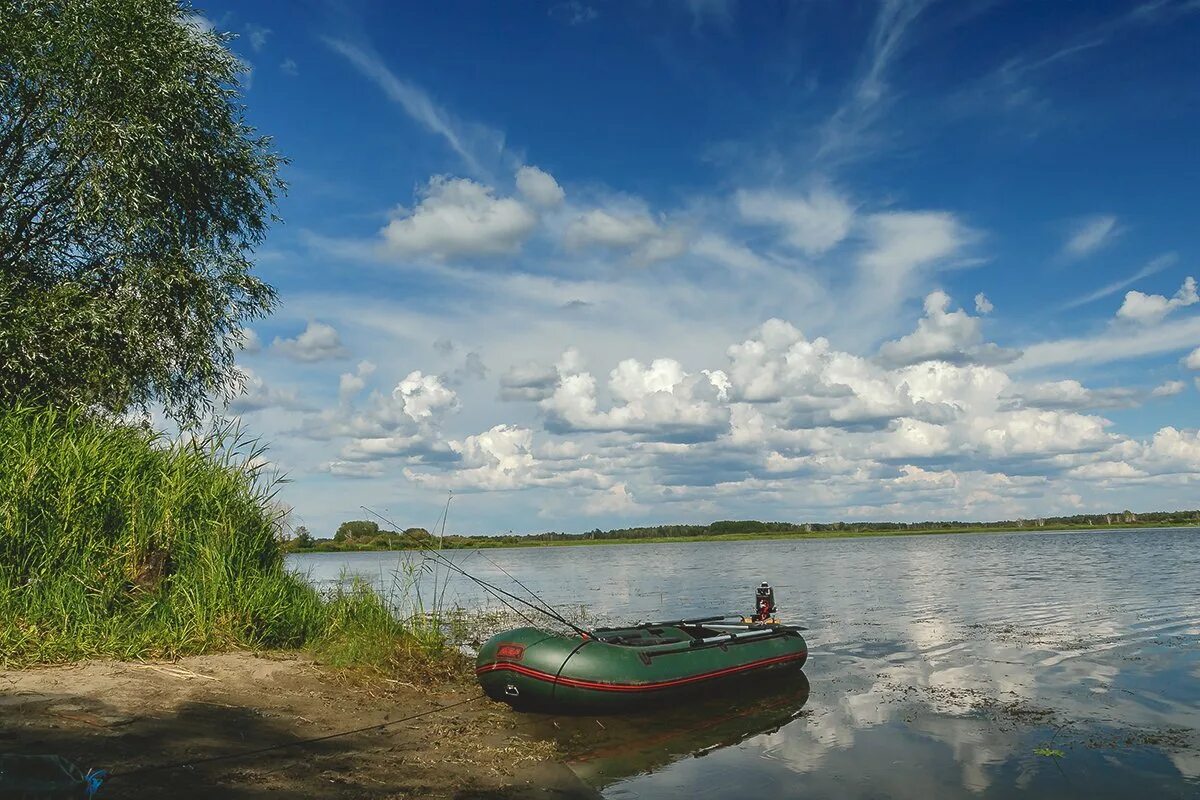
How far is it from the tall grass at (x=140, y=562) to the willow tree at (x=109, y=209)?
287cm

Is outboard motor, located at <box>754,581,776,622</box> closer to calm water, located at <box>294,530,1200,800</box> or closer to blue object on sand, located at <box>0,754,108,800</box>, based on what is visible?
calm water, located at <box>294,530,1200,800</box>

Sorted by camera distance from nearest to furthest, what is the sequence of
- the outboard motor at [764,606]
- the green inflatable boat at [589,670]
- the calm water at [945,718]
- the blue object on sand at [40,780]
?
the blue object on sand at [40,780] < the calm water at [945,718] < the green inflatable boat at [589,670] < the outboard motor at [764,606]

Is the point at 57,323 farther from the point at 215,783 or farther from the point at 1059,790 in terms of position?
the point at 1059,790

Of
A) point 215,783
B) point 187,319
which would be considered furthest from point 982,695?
point 187,319

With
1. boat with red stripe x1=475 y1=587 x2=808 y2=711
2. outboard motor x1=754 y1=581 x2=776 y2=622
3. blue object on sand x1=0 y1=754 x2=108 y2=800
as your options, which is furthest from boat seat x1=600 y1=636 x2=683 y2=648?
blue object on sand x1=0 y1=754 x2=108 y2=800

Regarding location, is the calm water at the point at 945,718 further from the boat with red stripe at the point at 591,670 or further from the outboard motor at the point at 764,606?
the outboard motor at the point at 764,606

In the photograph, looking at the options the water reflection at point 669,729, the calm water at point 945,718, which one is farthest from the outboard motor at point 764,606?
the water reflection at point 669,729

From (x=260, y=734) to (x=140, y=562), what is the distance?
4379 millimetres

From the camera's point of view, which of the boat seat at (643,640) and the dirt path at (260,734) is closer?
the dirt path at (260,734)

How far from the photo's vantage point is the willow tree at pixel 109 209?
15164mm

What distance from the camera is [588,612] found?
2395 cm

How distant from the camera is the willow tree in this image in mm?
15164

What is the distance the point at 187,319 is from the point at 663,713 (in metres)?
12.3

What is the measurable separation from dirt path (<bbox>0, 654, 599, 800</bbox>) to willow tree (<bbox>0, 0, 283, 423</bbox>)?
26.1 feet
